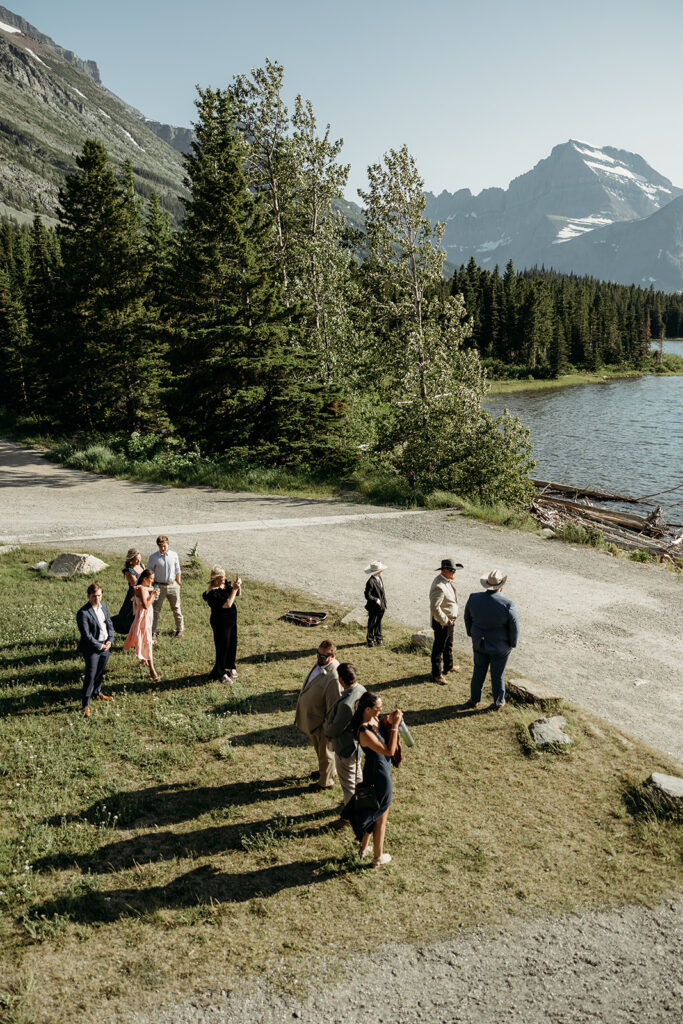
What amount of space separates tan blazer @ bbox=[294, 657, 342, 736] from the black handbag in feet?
3.70

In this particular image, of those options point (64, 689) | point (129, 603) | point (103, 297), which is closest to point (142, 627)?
point (129, 603)

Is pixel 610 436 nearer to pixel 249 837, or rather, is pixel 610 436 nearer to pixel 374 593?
pixel 374 593

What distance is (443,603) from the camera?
9938 mm

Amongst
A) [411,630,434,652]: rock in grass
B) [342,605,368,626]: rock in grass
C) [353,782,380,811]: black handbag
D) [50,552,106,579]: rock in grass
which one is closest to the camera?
[353,782,380,811]: black handbag

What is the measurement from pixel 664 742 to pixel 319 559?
31.0 feet

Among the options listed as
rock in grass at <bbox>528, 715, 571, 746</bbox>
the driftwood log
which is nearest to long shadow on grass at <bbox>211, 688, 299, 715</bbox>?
rock in grass at <bbox>528, 715, 571, 746</bbox>

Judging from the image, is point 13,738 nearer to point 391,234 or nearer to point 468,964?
point 468,964

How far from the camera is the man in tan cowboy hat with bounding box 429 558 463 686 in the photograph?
9906mm

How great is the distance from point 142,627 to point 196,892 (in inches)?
188

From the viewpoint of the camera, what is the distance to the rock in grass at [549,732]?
8.56 m

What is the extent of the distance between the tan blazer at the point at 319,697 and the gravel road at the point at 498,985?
243cm

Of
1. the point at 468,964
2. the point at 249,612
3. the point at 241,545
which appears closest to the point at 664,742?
the point at 468,964

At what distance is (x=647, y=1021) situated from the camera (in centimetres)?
505

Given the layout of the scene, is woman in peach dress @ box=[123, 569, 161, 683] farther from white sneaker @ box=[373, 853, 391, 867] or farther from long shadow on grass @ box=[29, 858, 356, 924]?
white sneaker @ box=[373, 853, 391, 867]
